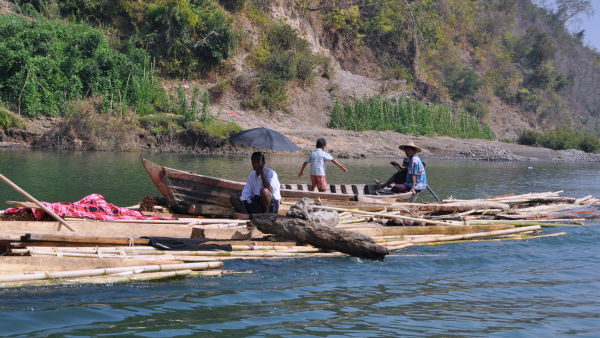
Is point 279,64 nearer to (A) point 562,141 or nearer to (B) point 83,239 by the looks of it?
(A) point 562,141

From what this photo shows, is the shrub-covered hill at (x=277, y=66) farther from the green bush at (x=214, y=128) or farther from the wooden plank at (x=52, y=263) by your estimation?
the wooden plank at (x=52, y=263)

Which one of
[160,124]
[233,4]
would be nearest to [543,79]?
[233,4]

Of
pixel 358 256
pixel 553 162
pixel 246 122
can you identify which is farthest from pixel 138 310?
pixel 553 162

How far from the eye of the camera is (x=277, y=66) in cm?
3225

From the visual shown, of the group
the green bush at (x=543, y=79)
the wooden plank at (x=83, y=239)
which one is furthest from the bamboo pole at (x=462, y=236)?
the green bush at (x=543, y=79)

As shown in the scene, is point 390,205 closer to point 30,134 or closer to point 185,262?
point 185,262

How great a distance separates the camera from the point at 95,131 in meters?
25.1

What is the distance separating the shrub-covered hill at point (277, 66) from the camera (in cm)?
2588

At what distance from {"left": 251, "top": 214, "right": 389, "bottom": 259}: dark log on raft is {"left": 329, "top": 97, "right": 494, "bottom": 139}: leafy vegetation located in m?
24.9

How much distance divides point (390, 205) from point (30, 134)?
18.8 metres

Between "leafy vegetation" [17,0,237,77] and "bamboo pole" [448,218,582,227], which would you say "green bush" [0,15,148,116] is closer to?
"leafy vegetation" [17,0,237,77]

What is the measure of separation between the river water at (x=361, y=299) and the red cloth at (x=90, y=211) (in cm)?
184

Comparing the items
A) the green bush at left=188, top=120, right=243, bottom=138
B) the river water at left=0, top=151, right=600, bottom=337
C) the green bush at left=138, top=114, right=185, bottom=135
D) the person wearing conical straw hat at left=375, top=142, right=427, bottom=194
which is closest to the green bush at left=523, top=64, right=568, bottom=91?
the green bush at left=188, top=120, right=243, bottom=138

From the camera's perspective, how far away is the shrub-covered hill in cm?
2588
